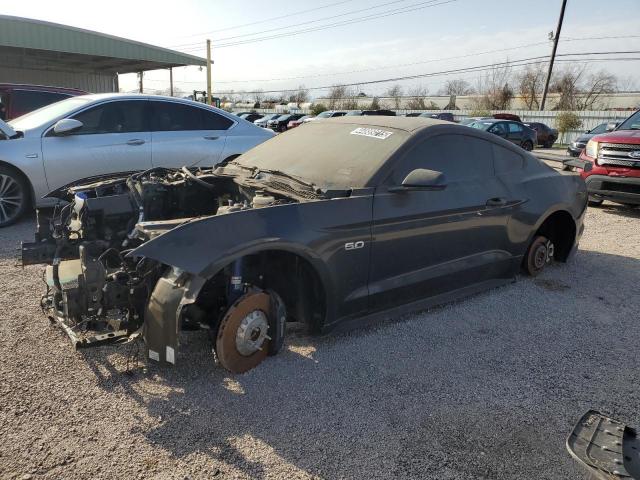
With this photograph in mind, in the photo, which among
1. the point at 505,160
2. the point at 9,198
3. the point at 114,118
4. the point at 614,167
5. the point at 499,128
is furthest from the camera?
the point at 499,128

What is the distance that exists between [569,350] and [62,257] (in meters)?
3.67

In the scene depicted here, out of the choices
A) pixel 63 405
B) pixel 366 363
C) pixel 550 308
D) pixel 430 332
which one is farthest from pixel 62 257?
pixel 550 308

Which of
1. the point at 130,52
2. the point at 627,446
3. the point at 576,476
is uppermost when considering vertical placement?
the point at 130,52

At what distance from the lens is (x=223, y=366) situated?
296cm

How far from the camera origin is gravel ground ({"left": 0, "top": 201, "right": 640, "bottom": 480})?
2373 millimetres

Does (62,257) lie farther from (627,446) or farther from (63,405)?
(627,446)

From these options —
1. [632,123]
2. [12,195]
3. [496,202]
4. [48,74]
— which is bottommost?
[12,195]

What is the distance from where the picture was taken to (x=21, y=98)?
8.83 meters

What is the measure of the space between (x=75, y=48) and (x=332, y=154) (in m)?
22.4

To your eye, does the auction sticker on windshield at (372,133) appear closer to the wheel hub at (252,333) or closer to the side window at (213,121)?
the wheel hub at (252,333)

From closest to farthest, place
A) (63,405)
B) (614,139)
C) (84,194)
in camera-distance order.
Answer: (63,405)
(84,194)
(614,139)

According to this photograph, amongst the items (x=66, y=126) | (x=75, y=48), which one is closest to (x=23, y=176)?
(x=66, y=126)

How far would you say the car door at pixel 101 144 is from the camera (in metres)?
6.14

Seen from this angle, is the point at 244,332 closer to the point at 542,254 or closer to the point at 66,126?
the point at 542,254
